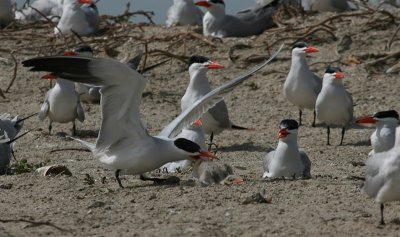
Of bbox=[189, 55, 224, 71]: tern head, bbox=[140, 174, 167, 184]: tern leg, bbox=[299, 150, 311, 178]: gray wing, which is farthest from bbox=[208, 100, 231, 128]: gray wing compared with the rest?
bbox=[140, 174, 167, 184]: tern leg

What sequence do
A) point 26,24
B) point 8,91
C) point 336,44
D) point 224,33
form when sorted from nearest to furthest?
point 8,91
point 336,44
point 224,33
point 26,24

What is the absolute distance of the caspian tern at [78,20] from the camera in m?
15.8

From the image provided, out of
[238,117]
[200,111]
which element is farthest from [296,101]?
[200,111]

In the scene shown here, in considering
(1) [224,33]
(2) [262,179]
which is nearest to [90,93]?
(1) [224,33]

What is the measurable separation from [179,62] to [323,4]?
3.32 meters

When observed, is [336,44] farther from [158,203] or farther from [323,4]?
[158,203]

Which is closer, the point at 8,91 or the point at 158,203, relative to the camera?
the point at 158,203

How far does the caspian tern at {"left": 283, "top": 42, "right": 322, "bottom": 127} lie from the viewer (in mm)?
11930

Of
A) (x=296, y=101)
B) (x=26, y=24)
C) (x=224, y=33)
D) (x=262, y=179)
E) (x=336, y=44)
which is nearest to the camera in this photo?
(x=262, y=179)

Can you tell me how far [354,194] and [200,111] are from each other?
1.69 metres

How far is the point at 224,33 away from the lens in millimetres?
15469

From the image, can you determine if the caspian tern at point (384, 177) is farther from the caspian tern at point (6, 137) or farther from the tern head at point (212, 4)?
the tern head at point (212, 4)

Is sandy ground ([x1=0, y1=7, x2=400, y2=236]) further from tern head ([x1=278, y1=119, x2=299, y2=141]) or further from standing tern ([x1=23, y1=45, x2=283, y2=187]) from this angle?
tern head ([x1=278, y1=119, x2=299, y2=141])

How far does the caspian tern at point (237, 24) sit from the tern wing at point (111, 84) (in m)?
7.28
